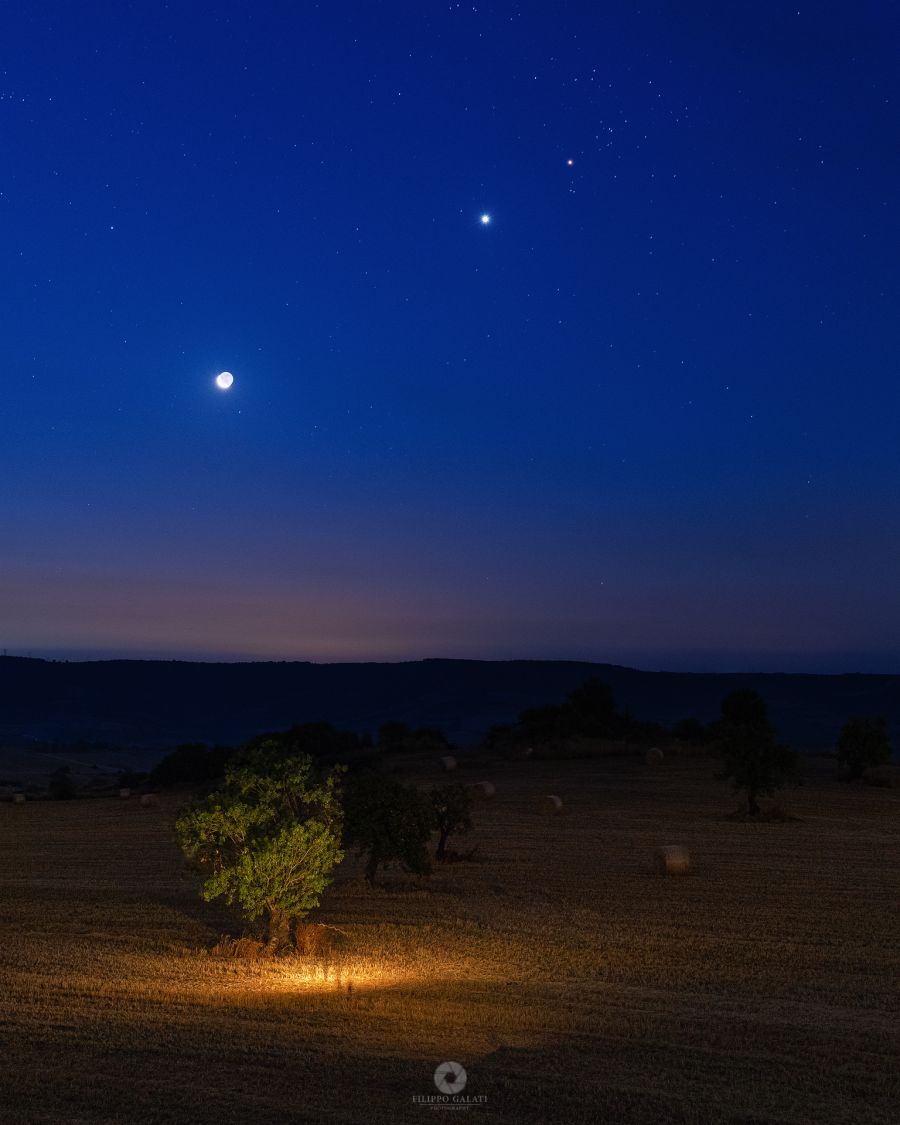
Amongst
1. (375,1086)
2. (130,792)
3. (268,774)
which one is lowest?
(130,792)

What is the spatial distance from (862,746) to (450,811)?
3061cm

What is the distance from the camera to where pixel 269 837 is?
18.9m

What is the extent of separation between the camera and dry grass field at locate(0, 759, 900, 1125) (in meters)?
11.0

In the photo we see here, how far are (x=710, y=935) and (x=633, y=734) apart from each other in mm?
54590

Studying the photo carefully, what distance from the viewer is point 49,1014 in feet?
47.4

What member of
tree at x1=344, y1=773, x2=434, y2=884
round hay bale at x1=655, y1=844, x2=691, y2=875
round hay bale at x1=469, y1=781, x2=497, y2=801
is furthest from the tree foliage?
tree at x1=344, y1=773, x2=434, y2=884

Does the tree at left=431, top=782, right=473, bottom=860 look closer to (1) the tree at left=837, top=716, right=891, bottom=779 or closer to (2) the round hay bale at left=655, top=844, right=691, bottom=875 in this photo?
(2) the round hay bale at left=655, top=844, right=691, bottom=875

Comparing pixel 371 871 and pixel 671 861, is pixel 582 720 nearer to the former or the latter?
pixel 671 861

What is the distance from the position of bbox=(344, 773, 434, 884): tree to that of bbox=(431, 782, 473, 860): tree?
3.47 metres

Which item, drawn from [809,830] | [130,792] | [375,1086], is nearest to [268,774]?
[375,1086]

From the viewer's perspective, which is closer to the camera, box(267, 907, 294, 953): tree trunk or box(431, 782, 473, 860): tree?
box(267, 907, 294, 953): tree trunk

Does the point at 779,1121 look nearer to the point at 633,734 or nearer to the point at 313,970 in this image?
the point at 313,970

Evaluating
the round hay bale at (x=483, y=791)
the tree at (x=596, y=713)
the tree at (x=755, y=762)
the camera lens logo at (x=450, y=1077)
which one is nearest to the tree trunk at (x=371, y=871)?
the camera lens logo at (x=450, y=1077)

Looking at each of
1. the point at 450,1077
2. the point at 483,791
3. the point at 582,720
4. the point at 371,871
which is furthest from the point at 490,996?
the point at 582,720
